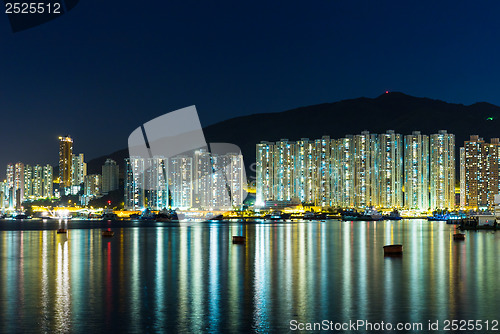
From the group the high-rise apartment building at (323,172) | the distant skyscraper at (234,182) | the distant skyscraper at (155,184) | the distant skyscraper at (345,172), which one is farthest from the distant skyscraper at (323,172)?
the distant skyscraper at (155,184)

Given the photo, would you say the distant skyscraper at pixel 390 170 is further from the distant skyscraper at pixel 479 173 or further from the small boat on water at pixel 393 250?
the small boat on water at pixel 393 250

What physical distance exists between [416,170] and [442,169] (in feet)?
23.8

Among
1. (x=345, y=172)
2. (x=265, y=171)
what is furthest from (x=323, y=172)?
(x=265, y=171)

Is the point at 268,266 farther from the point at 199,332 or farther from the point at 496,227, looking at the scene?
the point at 496,227

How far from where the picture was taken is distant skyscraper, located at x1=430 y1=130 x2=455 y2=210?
562ft

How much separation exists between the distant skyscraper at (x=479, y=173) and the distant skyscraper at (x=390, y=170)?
18569 mm

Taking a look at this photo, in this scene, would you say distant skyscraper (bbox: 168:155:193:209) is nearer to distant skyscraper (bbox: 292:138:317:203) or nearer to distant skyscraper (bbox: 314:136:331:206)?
distant skyscraper (bbox: 292:138:317:203)

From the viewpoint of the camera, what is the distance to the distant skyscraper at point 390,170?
167250 mm

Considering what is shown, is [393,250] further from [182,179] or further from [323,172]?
[182,179]

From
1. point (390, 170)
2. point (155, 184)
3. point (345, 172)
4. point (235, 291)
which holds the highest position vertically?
point (390, 170)

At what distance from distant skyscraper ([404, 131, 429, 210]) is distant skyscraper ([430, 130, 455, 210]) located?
5.41 ft

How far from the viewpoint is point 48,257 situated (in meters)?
36.3

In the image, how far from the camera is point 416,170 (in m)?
171

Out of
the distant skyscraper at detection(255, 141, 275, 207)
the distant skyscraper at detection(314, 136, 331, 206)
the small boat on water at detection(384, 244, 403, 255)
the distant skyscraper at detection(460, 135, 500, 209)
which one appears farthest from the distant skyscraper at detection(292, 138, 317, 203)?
the small boat on water at detection(384, 244, 403, 255)
